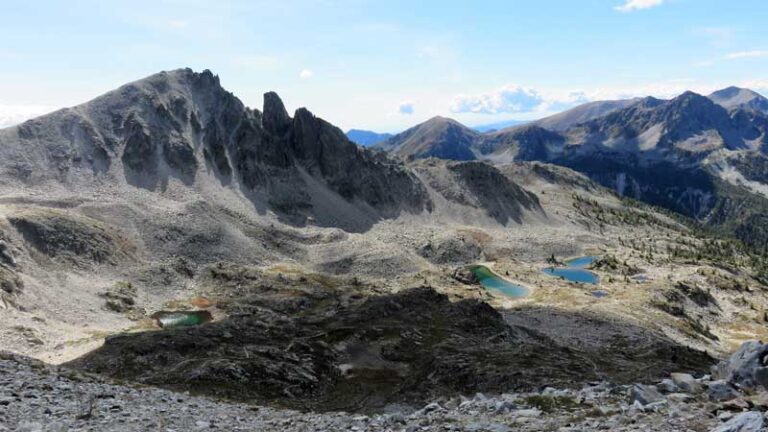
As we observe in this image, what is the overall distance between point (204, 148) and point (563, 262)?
10669 centimetres

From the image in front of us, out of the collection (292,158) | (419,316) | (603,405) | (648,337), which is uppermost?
(292,158)

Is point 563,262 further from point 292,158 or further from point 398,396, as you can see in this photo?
point 398,396

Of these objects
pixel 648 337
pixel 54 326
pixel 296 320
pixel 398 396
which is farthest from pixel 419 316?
pixel 54 326

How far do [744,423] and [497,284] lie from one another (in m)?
113

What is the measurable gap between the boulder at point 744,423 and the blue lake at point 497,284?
102 meters

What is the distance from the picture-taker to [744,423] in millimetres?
20312

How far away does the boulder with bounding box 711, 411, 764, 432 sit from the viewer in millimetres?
19453

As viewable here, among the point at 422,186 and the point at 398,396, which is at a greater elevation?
the point at 422,186

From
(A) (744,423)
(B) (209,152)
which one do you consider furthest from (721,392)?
(B) (209,152)

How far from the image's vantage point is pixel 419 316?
80125 mm

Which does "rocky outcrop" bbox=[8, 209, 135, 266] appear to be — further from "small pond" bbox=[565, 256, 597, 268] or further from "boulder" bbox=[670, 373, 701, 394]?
"small pond" bbox=[565, 256, 597, 268]

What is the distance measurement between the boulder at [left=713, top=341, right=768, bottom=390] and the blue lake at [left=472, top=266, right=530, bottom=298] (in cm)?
9237

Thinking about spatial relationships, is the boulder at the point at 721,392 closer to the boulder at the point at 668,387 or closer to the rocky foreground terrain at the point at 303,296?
the rocky foreground terrain at the point at 303,296

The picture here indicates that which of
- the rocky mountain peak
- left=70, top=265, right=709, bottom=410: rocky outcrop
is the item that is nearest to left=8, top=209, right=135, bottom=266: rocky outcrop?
left=70, top=265, right=709, bottom=410: rocky outcrop
